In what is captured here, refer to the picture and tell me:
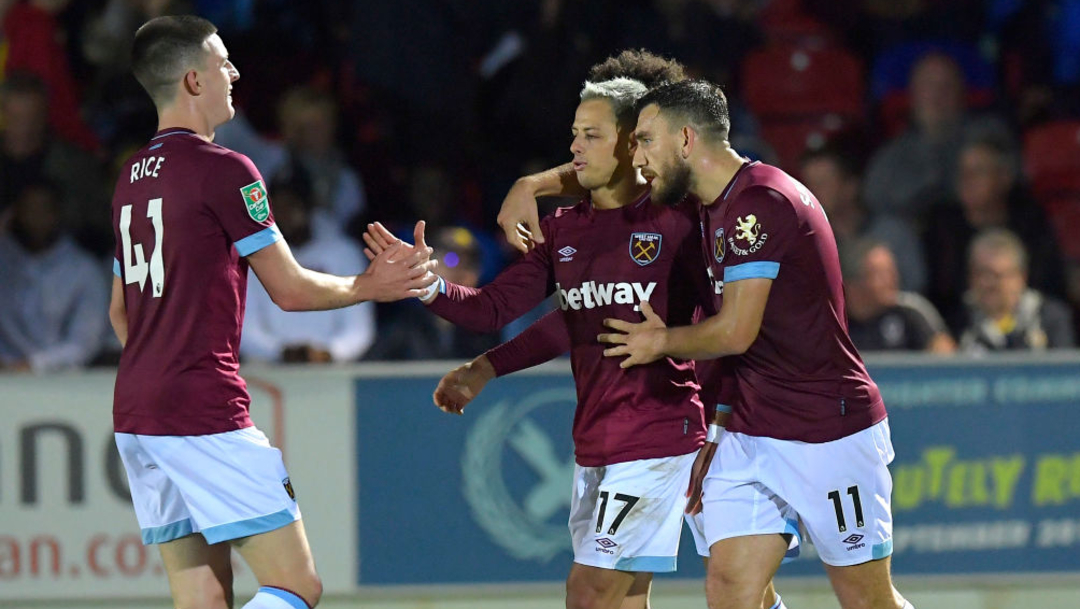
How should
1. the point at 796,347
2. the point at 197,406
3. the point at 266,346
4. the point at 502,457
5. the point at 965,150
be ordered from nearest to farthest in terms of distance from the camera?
the point at 197,406 < the point at 796,347 < the point at 502,457 < the point at 266,346 < the point at 965,150

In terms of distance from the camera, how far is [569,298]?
5137 mm

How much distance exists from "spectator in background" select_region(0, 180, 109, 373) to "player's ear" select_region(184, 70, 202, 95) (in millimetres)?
3942

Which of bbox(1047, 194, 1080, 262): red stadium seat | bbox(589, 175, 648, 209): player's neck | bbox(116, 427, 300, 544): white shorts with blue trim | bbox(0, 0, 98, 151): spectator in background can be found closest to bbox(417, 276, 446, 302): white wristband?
bbox(589, 175, 648, 209): player's neck

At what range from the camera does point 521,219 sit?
5219 mm

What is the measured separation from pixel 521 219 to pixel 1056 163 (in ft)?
18.0

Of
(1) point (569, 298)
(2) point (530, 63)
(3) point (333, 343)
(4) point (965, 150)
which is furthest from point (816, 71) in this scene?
(1) point (569, 298)

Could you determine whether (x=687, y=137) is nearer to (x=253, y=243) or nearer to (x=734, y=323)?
(x=734, y=323)

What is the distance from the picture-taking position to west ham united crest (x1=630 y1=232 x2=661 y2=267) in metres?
5.02

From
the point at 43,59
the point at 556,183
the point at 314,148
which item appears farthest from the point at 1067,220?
the point at 43,59

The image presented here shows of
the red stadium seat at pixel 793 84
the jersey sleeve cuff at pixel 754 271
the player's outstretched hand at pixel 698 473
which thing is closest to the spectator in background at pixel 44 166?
the red stadium seat at pixel 793 84

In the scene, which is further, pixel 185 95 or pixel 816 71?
pixel 816 71

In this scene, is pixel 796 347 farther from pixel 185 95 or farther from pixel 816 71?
pixel 816 71

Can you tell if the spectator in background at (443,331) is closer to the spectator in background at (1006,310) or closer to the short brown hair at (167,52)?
the spectator in background at (1006,310)

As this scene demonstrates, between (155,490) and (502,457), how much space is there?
2.69 m
